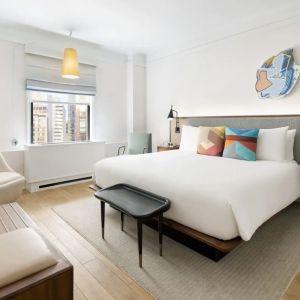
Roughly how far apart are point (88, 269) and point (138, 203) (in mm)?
629

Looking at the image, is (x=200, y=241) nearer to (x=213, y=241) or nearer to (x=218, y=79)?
(x=213, y=241)

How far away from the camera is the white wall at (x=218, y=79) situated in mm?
3178

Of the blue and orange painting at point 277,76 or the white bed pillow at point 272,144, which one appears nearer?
the white bed pillow at point 272,144

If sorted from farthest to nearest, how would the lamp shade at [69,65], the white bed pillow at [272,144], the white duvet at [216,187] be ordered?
the lamp shade at [69,65], the white bed pillow at [272,144], the white duvet at [216,187]

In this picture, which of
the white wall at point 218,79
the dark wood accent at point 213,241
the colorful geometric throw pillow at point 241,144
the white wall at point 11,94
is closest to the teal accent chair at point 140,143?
the white wall at point 218,79

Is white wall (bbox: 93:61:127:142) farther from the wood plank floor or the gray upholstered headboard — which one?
the wood plank floor

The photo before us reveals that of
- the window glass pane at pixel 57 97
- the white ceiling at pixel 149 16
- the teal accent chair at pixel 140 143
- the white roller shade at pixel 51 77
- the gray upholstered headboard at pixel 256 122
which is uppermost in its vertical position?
the white ceiling at pixel 149 16

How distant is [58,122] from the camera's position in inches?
169

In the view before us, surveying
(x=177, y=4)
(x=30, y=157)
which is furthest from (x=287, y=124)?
(x=30, y=157)

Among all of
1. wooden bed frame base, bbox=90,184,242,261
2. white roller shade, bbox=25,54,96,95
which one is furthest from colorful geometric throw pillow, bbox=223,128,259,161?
white roller shade, bbox=25,54,96,95

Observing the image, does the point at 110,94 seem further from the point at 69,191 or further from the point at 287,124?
the point at 287,124

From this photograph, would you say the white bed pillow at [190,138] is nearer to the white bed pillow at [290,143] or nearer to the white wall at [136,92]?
the white bed pillow at [290,143]

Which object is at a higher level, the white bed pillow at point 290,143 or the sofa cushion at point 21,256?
the white bed pillow at point 290,143

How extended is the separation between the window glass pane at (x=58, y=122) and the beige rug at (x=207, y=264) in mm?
2188
